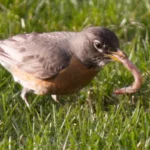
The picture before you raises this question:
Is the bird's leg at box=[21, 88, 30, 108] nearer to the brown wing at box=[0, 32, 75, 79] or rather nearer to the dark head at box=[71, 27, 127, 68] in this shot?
the brown wing at box=[0, 32, 75, 79]

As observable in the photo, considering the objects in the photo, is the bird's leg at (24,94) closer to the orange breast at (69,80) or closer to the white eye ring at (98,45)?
the orange breast at (69,80)

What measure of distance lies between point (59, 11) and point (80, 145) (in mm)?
3044

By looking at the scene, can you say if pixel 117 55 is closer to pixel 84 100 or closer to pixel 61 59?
pixel 61 59

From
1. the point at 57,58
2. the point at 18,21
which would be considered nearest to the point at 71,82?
the point at 57,58

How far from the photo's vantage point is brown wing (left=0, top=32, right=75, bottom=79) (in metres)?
5.58

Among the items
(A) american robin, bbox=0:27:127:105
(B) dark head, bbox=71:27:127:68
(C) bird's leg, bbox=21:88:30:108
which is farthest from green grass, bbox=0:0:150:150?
(B) dark head, bbox=71:27:127:68

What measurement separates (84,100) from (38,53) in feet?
1.95

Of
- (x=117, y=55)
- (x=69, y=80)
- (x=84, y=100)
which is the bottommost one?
(x=84, y=100)

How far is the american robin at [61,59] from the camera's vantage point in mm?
5391

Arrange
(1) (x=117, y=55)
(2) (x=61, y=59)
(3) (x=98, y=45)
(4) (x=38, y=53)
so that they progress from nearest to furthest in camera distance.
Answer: (1) (x=117, y=55)
(3) (x=98, y=45)
(2) (x=61, y=59)
(4) (x=38, y=53)

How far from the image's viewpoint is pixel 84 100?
19.1 feet

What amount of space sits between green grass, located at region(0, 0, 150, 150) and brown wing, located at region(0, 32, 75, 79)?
24 cm

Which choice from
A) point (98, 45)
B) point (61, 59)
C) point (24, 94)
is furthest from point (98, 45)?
point (24, 94)

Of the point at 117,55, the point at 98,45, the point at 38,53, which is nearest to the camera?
the point at 117,55
